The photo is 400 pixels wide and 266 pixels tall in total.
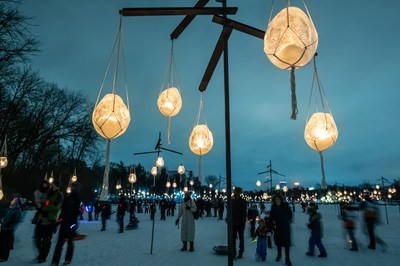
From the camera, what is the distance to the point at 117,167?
73375 mm

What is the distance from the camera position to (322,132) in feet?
14.9

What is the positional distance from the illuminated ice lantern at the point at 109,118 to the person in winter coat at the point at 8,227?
11.8ft

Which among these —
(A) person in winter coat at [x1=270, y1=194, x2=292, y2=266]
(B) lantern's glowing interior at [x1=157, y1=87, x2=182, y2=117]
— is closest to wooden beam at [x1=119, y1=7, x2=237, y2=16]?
(B) lantern's glowing interior at [x1=157, y1=87, x2=182, y2=117]

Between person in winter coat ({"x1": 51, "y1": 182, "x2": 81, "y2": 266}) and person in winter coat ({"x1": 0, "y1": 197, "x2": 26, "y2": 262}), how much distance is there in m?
1.47

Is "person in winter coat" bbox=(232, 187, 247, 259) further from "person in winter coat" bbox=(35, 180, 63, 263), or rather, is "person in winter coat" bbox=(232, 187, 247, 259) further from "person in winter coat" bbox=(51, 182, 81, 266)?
"person in winter coat" bbox=(35, 180, 63, 263)

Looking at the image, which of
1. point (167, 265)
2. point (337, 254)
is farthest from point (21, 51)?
point (337, 254)

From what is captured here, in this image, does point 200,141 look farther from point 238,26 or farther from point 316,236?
point 316,236

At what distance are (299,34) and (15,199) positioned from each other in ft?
23.2

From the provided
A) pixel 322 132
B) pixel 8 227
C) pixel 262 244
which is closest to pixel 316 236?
pixel 262 244

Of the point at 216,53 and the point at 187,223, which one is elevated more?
the point at 216,53

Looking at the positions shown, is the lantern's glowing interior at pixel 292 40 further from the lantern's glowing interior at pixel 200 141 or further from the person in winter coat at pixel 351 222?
the person in winter coat at pixel 351 222

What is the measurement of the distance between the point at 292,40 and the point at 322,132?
2.23 m

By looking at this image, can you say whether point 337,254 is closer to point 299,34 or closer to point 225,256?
point 225,256

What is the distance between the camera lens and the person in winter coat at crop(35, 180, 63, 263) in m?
5.31
